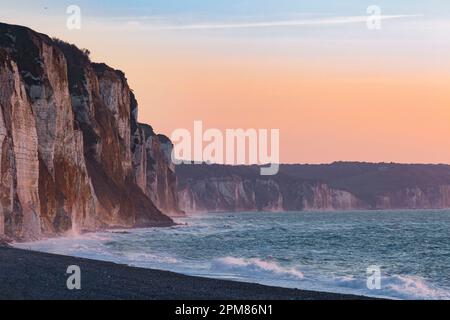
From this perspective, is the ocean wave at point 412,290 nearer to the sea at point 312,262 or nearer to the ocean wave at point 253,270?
the sea at point 312,262

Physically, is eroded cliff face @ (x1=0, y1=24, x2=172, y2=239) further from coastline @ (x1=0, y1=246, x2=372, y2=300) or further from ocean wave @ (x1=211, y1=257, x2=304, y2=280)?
coastline @ (x1=0, y1=246, x2=372, y2=300)

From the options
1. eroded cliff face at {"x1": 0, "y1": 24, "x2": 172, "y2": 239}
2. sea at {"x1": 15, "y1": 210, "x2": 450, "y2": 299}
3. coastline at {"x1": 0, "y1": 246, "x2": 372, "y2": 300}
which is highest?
eroded cliff face at {"x1": 0, "y1": 24, "x2": 172, "y2": 239}

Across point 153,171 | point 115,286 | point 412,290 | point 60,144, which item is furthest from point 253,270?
point 153,171

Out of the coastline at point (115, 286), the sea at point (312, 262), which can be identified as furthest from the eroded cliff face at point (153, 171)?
the coastline at point (115, 286)

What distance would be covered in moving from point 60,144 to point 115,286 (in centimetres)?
5040

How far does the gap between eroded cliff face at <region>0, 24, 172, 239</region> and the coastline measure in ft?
67.0

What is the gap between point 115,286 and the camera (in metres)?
25.3

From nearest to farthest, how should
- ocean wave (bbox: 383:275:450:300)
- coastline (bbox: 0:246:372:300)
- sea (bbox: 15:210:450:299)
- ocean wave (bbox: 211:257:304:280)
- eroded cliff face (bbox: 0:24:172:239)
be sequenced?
coastline (bbox: 0:246:372:300), ocean wave (bbox: 383:275:450:300), sea (bbox: 15:210:450:299), ocean wave (bbox: 211:257:304:280), eroded cliff face (bbox: 0:24:172:239)

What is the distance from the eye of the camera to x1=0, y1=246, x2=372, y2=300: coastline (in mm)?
22594

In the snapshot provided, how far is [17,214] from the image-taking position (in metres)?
54.4

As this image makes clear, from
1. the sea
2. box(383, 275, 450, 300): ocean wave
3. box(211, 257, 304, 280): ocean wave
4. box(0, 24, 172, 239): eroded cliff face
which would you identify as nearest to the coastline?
box(383, 275, 450, 300): ocean wave

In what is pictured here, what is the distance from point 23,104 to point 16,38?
1876 cm
